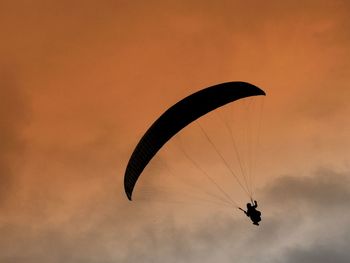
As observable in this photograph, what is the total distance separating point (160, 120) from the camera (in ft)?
97.1

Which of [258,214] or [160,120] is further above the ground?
[160,120]

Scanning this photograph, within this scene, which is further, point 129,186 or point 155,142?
point 129,186

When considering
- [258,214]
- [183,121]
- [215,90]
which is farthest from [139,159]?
[258,214]

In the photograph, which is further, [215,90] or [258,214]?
[258,214]

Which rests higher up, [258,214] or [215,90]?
[215,90]

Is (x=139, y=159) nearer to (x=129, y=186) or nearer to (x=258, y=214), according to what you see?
(x=129, y=186)

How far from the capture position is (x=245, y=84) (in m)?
30.0

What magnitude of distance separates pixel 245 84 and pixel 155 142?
21.7 feet

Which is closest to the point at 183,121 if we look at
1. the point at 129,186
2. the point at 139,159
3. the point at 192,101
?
the point at 192,101

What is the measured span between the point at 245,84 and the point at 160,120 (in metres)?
5.69

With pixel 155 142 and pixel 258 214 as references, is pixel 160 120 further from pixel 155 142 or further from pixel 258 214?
pixel 258 214

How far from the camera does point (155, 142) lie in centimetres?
3014

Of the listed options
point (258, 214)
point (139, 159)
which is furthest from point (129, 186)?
point (258, 214)

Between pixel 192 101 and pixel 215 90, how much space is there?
1.57m
